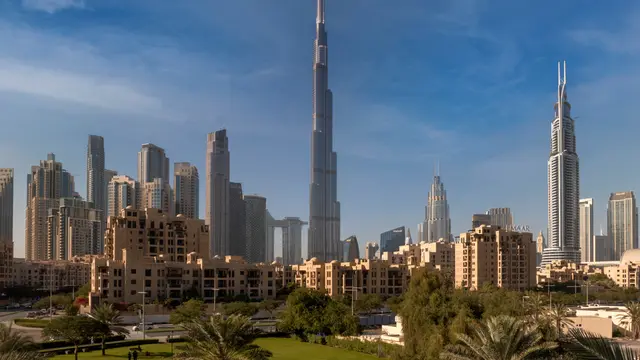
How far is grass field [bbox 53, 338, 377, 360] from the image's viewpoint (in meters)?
52.1

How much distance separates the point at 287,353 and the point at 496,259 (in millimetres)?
95882

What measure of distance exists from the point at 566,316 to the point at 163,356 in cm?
3768

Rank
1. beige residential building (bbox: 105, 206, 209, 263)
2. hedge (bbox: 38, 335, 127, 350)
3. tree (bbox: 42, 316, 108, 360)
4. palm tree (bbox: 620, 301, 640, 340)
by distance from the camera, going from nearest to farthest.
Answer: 1. tree (bbox: 42, 316, 108, 360)
2. hedge (bbox: 38, 335, 127, 350)
3. palm tree (bbox: 620, 301, 640, 340)
4. beige residential building (bbox: 105, 206, 209, 263)

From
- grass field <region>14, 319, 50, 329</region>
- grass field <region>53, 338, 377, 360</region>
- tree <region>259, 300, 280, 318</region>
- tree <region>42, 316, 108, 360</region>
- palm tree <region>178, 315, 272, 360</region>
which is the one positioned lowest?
tree <region>259, 300, 280, 318</region>

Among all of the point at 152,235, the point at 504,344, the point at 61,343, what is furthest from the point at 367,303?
the point at 504,344

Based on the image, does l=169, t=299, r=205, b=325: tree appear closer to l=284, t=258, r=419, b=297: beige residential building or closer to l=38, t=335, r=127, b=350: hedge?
l=38, t=335, r=127, b=350: hedge

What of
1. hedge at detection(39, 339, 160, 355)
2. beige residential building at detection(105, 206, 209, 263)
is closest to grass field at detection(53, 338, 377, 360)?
hedge at detection(39, 339, 160, 355)

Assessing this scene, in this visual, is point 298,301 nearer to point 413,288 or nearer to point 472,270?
point 413,288

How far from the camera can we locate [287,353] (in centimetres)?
5562

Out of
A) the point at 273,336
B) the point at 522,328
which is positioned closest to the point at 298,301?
the point at 273,336

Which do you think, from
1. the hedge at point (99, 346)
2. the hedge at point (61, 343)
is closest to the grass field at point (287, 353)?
the hedge at point (99, 346)

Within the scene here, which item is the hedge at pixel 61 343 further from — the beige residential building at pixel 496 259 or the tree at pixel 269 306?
the beige residential building at pixel 496 259

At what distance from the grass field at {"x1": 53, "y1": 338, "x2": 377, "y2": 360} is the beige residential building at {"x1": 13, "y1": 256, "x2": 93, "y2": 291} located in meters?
88.7

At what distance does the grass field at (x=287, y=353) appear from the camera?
52125mm
